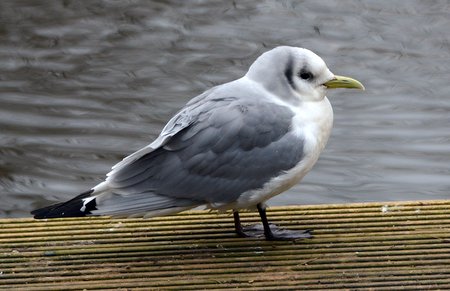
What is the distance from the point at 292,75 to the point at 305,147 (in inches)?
9.4

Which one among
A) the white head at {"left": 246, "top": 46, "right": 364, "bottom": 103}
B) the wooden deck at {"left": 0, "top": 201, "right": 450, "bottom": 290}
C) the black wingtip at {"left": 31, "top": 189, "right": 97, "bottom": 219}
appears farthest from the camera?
the white head at {"left": 246, "top": 46, "right": 364, "bottom": 103}

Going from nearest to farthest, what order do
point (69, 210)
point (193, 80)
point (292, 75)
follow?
point (69, 210), point (292, 75), point (193, 80)

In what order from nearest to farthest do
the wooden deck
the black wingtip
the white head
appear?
the wooden deck < the black wingtip < the white head

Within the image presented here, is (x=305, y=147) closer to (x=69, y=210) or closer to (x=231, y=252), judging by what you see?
(x=231, y=252)

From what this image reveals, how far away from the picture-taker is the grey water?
205 inches

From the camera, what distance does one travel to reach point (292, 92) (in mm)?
3227

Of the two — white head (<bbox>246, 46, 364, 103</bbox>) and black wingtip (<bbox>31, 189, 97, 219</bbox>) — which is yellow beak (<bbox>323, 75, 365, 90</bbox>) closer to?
white head (<bbox>246, 46, 364, 103</bbox>)

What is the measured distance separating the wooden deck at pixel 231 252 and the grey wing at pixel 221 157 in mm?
180

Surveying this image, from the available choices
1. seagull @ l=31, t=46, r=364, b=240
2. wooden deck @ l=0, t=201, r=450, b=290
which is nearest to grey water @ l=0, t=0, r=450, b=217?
wooden deck @ l=0, t=201, r=450, b=290

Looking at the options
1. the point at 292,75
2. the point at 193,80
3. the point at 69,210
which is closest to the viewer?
the point at 69,210

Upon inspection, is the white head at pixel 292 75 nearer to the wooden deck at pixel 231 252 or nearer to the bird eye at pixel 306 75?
the bird eye at pixel 306 75

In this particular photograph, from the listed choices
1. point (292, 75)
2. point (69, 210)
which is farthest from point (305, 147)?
point (69, 210)

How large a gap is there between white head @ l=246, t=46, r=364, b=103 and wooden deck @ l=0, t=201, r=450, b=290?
427 millimetres

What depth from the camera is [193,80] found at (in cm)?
620
